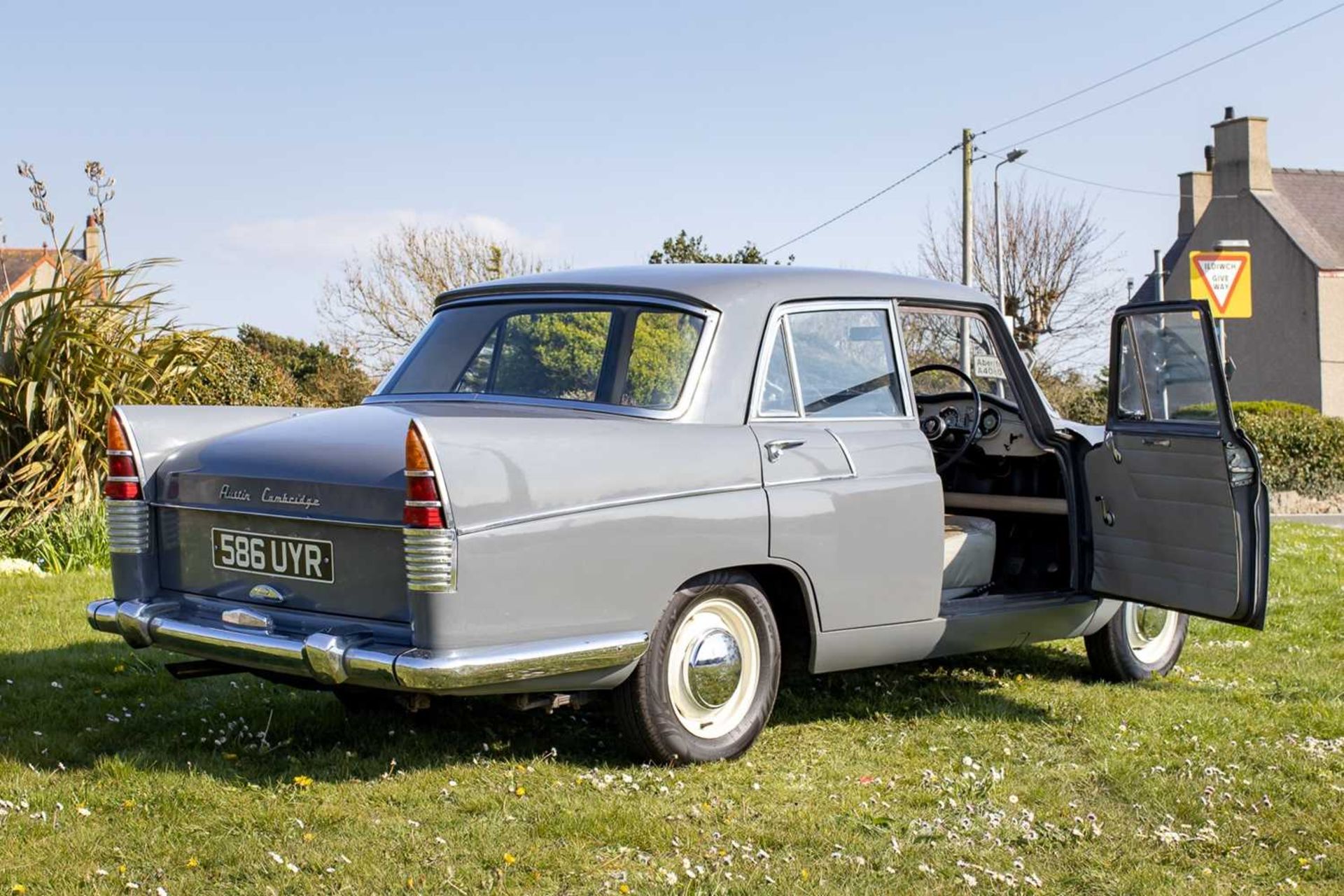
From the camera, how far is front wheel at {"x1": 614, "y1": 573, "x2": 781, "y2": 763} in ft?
16.3

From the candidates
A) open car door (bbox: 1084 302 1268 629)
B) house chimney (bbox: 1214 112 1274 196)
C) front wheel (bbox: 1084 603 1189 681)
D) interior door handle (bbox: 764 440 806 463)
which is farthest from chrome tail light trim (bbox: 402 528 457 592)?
house chimney (bbox: 1214 112 1274 196)

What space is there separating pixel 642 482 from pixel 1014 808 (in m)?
1.60

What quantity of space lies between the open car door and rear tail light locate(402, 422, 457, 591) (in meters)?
3.20

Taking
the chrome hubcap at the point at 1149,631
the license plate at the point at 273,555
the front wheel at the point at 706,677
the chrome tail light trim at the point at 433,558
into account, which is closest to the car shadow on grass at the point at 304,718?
the front wheel at the point at 706,677

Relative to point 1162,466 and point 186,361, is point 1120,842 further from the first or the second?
point 186,361

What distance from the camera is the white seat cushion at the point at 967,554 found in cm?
669

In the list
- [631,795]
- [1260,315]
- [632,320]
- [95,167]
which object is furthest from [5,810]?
[1260,315]

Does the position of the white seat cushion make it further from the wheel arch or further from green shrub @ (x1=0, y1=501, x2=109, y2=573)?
green shrub @ (x1=0, y1=501, x2=109, y2=573)

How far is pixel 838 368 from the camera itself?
5.83 meters

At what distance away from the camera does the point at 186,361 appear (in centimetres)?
1137

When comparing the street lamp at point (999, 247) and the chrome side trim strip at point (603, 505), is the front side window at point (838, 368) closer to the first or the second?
the chrome side trim strip at point (603, 505)

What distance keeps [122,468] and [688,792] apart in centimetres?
238

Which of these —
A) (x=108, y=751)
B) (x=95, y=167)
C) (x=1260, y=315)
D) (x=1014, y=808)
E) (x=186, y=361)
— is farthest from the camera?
(x=1260, y=315)

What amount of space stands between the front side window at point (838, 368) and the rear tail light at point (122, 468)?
2312 mm
